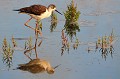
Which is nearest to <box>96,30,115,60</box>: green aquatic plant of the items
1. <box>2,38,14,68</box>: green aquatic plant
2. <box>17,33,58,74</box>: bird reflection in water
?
<box>17,33,58,74</box>: bird reflection in water

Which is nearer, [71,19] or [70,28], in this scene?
[70,28]

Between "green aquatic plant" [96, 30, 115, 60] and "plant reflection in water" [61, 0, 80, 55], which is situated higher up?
"plant reflection in water" [61, 0, 80, 55]

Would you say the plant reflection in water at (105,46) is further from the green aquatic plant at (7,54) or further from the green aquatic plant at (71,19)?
the green aquatic plant at (71,19)

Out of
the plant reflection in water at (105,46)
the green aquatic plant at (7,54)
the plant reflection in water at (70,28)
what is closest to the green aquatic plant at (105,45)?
the plant reflection in water at (105,46)

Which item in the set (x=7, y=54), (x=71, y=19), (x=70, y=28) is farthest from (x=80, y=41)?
(x=71, y=19)

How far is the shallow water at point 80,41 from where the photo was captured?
821cm

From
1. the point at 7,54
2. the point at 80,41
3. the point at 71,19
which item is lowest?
the point at 7,54

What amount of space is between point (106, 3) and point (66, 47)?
5282 mm

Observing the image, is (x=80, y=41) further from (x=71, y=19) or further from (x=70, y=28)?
(x=71, y=19)

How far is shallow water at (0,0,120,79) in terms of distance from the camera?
821 cm

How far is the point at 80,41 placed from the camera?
1043cm

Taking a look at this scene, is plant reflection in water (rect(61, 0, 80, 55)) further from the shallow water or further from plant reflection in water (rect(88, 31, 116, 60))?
plant reflection in water (rect(88, 31, 116, 60))

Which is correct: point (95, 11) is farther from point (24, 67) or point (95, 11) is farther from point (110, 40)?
point (24, 67)

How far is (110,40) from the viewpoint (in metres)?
10.0
